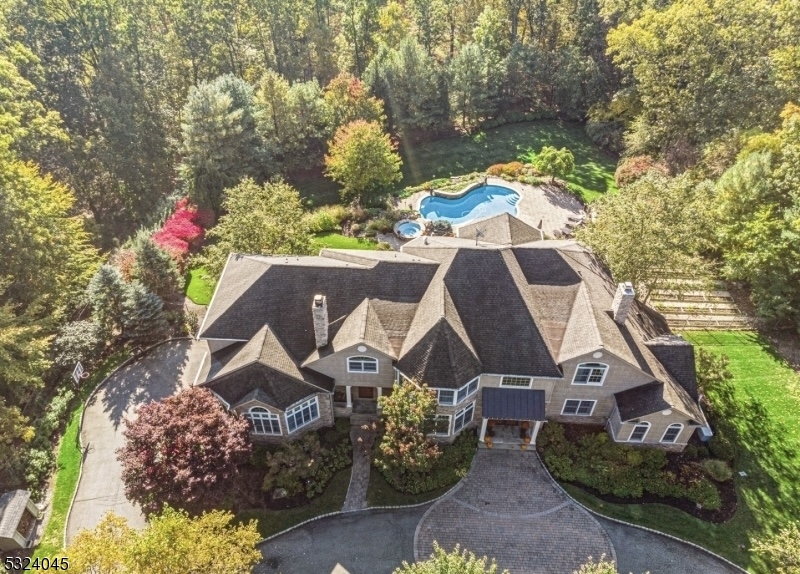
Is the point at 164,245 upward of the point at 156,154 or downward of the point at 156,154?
downward

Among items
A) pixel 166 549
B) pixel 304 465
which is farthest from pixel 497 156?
pixel 166 549

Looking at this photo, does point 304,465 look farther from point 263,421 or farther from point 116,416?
point 116,416

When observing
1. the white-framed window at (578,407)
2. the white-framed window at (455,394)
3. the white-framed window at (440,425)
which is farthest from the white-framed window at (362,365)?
the white-framed window at (578,407)

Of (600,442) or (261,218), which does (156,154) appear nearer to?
(261,218)

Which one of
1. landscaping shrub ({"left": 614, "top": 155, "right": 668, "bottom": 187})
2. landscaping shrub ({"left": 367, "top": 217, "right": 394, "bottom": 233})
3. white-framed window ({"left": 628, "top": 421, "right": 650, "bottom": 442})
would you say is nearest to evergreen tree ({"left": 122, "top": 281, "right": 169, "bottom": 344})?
landscaping shrub ({"left": 367, "top": 217, "right": 394, "bottom": 233})

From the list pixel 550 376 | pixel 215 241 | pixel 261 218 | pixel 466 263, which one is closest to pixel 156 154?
pixel 215 241

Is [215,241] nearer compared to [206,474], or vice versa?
[206,474]

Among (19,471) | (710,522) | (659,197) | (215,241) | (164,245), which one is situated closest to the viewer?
(710,522)
